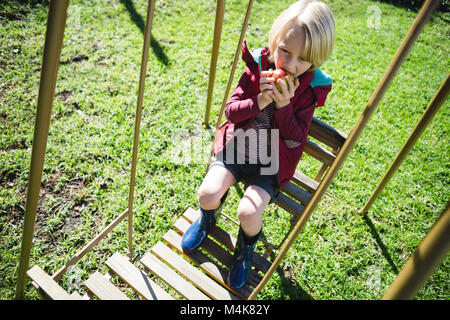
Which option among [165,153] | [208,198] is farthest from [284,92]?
[165,153]

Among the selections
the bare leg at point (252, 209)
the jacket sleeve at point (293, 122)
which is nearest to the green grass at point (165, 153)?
the bare leg at point (252, 209)

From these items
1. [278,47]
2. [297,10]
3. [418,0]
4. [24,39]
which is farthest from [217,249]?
[418,0]

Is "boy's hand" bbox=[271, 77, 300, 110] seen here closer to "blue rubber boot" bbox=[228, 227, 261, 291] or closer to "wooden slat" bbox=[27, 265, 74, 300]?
"blue rubber boot" bbox=[228, 227, 261, 291]

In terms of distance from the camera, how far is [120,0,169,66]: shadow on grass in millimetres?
4250

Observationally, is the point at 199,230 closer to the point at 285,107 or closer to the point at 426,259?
the point at 285,107

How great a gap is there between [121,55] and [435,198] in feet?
14.5

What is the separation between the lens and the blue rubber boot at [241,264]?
1.82 meters

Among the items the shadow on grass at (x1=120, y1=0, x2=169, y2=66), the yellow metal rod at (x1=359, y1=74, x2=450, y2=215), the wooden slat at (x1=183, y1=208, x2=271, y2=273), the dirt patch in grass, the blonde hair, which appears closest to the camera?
the blonde hair

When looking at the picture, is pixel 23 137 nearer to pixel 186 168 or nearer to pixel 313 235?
pixel 186 168

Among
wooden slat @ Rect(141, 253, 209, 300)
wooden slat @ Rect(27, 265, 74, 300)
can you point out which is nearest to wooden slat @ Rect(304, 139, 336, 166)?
wooden slat @ Rect(141, 253, 209, 300)

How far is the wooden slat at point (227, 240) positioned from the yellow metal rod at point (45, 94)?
1.09 metres

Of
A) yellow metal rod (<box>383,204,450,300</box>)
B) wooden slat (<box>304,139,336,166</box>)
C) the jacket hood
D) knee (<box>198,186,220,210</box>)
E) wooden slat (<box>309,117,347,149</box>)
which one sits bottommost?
knee (<box>198,186,220,210</box>)

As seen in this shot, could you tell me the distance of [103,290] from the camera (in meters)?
1.65

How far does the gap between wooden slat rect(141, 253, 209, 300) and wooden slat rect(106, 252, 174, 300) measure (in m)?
0.07
